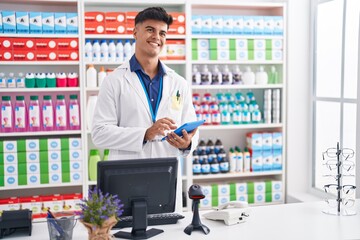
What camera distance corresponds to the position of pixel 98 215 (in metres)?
1.79

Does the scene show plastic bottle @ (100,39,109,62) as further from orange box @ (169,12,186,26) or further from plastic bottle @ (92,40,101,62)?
orange box @ (169,12,186,26)

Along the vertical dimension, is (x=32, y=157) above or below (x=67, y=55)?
below

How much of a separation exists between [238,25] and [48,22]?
1830 millimetres

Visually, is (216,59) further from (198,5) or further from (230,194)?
(230,194)

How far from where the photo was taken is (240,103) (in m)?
4.54

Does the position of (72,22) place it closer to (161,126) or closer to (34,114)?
(34,114)

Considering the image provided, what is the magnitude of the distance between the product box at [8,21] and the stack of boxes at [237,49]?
5.49 feet

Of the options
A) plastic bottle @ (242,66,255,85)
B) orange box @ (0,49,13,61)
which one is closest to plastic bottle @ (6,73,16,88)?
orange box @ (0,49,13,61)

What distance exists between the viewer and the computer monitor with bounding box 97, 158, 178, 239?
1965 millimetres

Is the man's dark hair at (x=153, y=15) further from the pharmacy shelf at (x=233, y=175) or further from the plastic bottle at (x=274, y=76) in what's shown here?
the plastic bottle at (x=274, y=76)

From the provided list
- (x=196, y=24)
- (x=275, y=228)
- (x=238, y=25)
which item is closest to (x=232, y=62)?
(x=238, y=25)

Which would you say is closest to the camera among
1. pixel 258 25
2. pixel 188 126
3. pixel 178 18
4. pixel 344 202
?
pixel 188 126

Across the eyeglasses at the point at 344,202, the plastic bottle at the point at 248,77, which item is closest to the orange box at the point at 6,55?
the plastic bottle at the point at 248,77

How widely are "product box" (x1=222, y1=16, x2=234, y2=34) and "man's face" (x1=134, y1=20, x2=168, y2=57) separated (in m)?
1.81
